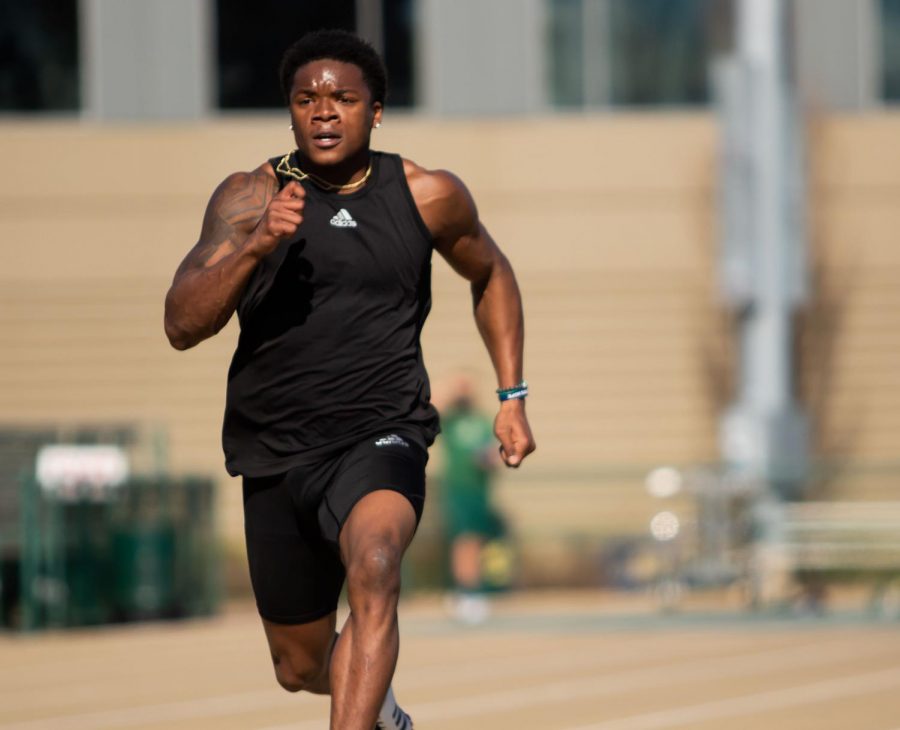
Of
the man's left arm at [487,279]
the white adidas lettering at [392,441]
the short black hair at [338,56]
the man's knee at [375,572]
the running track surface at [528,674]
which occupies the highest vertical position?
the short black hair at [338,56]

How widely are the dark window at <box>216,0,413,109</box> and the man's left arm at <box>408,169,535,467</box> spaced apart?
1336cm

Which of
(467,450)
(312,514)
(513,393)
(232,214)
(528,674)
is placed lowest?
(528,674)

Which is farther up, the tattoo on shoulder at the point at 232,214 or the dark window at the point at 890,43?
the dark window at the point at 890,43

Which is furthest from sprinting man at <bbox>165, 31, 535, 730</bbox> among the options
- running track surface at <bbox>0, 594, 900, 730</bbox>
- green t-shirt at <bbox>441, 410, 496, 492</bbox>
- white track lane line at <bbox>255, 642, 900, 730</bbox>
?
green t-shirt at <bbox>441, 410, 496, 492</bbox>

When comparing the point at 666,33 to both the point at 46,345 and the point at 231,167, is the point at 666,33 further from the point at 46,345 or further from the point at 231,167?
the point at 46,345

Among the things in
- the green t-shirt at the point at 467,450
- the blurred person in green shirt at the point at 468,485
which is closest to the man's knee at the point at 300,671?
the blurred person in green shirt at the point at 468,485

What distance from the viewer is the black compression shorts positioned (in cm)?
591

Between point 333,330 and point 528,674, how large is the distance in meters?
5.83

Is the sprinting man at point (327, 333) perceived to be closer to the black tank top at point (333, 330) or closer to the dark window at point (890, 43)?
the black tank top at point (333, 330)

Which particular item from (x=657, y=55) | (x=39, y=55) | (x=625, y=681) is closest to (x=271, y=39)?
(x=39, y=55)

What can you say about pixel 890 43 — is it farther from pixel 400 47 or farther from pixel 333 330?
pixel 333 330

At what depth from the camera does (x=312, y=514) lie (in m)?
6.05

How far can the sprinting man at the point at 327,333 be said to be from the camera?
231 inches

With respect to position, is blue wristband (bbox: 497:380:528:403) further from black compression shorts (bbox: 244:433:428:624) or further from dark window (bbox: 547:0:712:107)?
dark window (bbox: 547:0:712:107)
